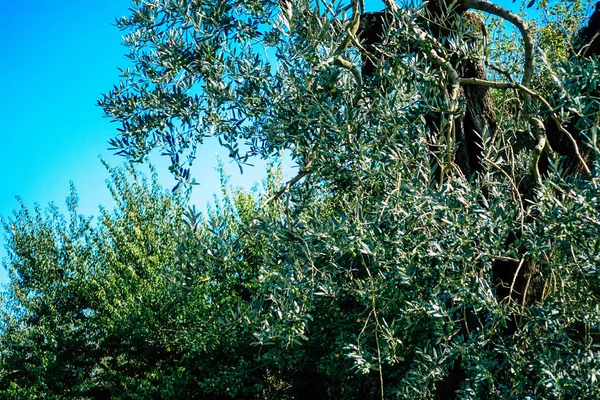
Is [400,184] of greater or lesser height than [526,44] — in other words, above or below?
below

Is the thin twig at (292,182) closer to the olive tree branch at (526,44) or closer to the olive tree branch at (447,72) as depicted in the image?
the olive tree branch at (447,72)

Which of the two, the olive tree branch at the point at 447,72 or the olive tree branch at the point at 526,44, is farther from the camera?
the olive tree branch at the point at 526,44

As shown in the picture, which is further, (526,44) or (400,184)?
(526,44)

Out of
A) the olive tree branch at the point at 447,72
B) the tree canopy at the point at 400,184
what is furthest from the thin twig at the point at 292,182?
the olive tree branch at the point at 447,72

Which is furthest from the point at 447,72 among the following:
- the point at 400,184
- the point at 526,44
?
the point at 400,184

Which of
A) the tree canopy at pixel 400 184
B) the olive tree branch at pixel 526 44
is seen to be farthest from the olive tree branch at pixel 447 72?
the olive tree branch at pixel 526 44

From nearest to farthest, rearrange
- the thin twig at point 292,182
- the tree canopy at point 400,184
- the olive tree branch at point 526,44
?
the tree canopy at point 400,184 → the thin twig at point 292,182 → the olive tree branch at point 526,44

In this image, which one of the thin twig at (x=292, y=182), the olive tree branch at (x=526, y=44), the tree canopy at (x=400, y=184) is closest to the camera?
the tree canopy at (x=400, y=184)

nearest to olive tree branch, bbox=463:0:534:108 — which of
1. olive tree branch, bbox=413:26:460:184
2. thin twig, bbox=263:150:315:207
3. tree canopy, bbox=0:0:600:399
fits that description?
tree canopy, bbox=0:0:600:399

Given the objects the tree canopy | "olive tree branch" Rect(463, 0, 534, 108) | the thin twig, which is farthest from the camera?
"olive tree branch" Rect(463, 0, 534, 108)

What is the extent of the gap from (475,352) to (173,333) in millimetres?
8629

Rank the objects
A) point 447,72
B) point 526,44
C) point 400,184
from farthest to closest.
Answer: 1. point 526,44
2. point 447,72
3. point 400,184

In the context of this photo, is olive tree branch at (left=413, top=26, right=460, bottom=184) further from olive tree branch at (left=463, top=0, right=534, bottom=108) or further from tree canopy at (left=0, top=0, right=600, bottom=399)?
olive tree branch at (left=463, top=0, right=534, bottom=108)

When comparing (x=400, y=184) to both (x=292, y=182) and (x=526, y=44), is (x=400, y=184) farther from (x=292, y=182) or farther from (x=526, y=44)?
(x=526, y=44)
